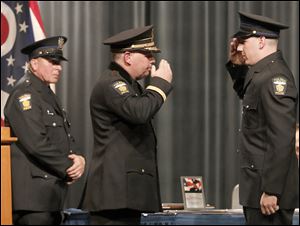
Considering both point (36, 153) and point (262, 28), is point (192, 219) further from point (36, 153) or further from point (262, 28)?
point (262, 28)

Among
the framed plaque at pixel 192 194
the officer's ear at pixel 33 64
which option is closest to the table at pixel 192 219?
the framed plaque at pixel 192 194

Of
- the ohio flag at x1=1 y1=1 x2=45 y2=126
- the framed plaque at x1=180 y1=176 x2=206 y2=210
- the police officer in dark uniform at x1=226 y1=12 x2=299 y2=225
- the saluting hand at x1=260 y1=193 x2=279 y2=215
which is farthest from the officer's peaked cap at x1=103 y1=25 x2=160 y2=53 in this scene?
the ohio flag at x1=1 y1=1 x2=45 y2=126

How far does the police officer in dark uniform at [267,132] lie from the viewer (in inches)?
126

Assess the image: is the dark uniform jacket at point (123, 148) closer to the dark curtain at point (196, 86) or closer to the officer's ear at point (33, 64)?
the officer's ear at point (33, 64)

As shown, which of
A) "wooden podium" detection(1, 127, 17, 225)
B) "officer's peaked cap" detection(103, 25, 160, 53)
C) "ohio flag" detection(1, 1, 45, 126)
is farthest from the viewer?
"ohio flag" detection(1, 1, 45, 126)

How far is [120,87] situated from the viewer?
3.46 m

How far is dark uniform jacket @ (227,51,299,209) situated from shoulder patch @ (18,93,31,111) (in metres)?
1.12

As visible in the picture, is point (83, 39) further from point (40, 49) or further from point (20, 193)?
point (20, 193)

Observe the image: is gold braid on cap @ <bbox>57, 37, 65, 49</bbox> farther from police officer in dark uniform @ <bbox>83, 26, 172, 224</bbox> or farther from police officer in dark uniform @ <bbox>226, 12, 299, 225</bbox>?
police officer in dark uniform @ <bbox>226, 12, 299, 225</bbox>

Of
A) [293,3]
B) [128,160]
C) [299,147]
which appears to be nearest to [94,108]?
[128,160]

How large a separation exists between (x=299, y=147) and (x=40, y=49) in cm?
168

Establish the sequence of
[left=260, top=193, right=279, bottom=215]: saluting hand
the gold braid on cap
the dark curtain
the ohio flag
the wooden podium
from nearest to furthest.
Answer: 1. the wooden podium
2. [left=260, top=193, right=279, bottom=215]: saluting hand
3. the gold braid on cap
4. the ohio flag
5. the dark curtain

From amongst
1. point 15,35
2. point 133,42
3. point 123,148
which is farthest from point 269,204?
point 15,35

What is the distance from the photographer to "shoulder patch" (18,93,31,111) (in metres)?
3.94
